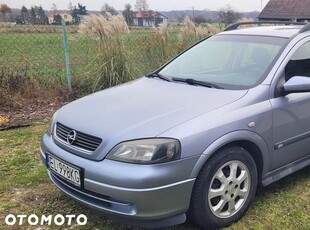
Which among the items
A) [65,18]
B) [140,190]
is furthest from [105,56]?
[140,190]

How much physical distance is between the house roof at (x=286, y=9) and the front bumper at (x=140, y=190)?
33581 mm

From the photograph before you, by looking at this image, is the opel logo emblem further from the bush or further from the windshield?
the bush

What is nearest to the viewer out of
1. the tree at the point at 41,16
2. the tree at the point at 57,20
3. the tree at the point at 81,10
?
the tree at the point at 41,16

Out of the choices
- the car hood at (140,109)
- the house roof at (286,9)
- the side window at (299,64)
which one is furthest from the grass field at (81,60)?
the house roof at (286,9)

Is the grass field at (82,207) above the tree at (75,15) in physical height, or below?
below

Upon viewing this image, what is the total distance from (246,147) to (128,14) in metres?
5.95

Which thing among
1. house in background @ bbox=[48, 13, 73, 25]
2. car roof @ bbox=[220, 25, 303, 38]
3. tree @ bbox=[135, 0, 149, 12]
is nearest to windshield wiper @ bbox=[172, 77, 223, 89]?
car roof @ bbox=[220, 25, 303, 38]

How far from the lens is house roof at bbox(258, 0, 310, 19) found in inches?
1326

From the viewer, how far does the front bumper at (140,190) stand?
2525mm

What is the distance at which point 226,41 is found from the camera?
13.2ft

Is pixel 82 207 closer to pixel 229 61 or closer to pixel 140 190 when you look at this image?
pixel 140 190

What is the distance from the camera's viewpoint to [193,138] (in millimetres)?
2654

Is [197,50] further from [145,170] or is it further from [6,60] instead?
[6,60]

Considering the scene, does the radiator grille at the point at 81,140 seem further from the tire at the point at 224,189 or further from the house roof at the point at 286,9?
the house roof at the point at 286,9
